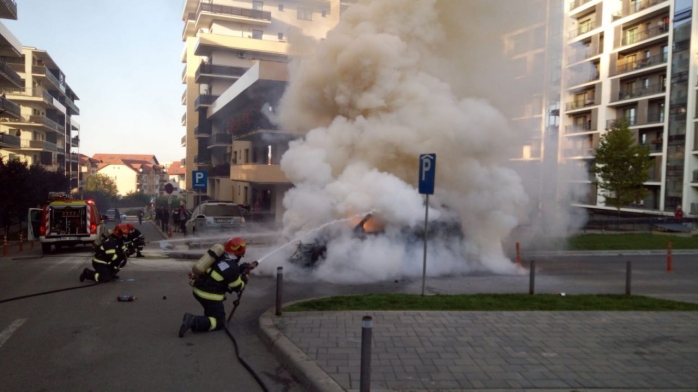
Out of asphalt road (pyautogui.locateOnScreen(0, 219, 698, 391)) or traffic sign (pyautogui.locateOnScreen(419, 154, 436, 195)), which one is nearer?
asphalt road (pyautogui.locateOnScreen(0, 219, 698, 391))

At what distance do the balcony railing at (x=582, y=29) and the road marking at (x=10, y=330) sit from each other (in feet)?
62.5

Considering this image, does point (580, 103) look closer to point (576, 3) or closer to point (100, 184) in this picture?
point (576, 3)

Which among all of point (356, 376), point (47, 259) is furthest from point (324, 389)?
point (47, 259)

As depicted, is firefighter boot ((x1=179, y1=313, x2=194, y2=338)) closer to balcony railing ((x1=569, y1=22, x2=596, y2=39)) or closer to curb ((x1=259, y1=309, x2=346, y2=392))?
curb ((x1=259, y1=309, x2=346, y2=392))

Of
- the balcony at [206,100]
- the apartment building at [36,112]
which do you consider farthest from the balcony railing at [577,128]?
the apartment building at [36,112]

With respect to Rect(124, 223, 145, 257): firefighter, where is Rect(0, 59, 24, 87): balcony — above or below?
above

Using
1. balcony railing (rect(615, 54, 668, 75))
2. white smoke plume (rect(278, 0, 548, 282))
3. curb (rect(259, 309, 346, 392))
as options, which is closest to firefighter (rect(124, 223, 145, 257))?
white smoke plume (rect(278, 0, 548, 282))

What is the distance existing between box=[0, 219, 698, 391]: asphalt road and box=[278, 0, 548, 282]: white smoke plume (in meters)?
1.06

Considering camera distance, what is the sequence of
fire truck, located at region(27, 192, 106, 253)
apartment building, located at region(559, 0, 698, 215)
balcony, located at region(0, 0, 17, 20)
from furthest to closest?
apartment building, located at region(559, 0, 698, 215), balcony, located at region(0, 0, 17, 20), fire truck, located at region(27, 192, 106, 253)

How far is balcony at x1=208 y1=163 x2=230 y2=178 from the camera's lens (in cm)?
3783

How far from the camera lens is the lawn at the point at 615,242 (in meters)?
18.2

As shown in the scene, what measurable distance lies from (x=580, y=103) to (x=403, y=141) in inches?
744

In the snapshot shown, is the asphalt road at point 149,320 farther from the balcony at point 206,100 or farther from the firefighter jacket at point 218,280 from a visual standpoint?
the balcony at point 206,100

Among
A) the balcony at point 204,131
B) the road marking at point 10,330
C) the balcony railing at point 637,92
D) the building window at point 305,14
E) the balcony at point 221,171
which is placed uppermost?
the balcony railing at point 637,92
